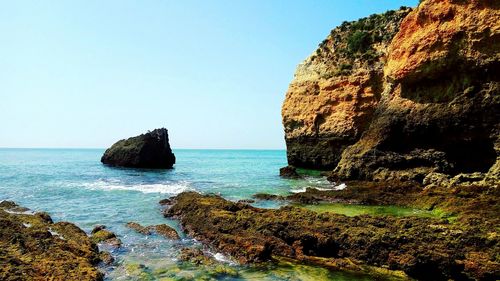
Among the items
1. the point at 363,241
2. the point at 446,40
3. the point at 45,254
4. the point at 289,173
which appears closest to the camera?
the point at 45,254

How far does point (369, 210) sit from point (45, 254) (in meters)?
15.2

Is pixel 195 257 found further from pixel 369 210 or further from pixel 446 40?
pixel 446 40

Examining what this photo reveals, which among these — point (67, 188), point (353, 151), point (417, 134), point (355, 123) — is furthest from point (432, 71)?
point (67, 188)

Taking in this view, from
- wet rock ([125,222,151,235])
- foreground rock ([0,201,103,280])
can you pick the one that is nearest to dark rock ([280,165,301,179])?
wet rock ([125,222,151,235])

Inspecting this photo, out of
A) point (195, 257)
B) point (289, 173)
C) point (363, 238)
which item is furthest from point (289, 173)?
point (195, 257)

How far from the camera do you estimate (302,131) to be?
4803cm

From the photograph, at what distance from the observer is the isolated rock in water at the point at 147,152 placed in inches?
2340

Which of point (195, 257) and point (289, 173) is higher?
point (289, 173)

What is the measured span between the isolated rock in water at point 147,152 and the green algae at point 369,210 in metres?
41.9

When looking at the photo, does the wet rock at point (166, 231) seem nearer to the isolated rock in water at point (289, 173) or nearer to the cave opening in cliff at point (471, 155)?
the cave opening in cliff at point (471, 155)

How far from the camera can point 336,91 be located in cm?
4434

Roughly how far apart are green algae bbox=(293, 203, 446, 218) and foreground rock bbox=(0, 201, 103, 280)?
37.8 ft

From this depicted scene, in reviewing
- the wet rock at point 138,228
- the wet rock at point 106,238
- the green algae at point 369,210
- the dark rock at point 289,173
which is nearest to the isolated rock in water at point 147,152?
the dark rock at point 289,173

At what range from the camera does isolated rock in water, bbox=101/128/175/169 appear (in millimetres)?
59438
